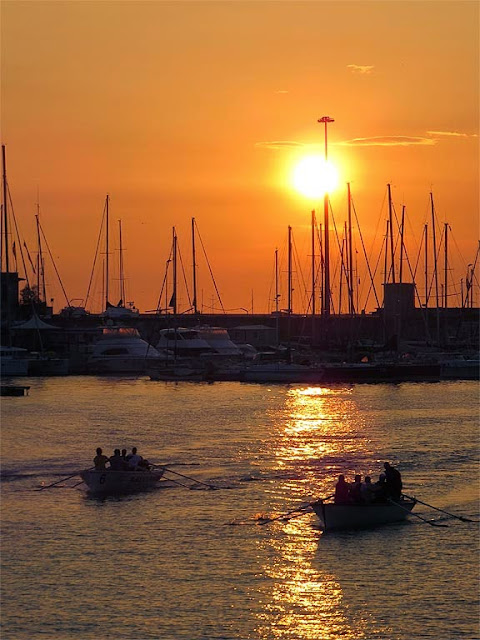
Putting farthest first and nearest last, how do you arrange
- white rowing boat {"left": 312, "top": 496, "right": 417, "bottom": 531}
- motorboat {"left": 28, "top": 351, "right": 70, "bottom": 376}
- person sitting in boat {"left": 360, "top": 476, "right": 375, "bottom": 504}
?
motorboat {"left": 28, "top": 351, "right": 70, "bottom": 376} < person sitting in boat {"left": 360, "top": 476, "right": 375, "bottom": 504} < white rowing boat {"left": 312, "top": 496, "right": 417, "bottom": 531}

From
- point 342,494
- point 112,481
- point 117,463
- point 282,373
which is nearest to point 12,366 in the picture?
point 282,373

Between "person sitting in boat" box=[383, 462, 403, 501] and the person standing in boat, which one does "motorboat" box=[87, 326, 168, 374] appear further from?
the person standing in boat

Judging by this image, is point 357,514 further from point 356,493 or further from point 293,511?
point 293,511

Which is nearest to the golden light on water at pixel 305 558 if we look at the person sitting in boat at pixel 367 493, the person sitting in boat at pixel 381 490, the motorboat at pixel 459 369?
the person sitting in boat at pixel 367 493

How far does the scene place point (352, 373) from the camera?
10938cm

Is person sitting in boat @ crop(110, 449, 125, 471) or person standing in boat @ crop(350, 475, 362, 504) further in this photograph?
person sitting in boat @ crop(110, 449, 125, 471)

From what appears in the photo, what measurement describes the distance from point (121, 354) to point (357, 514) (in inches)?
3469

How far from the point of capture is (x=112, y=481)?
4803cm

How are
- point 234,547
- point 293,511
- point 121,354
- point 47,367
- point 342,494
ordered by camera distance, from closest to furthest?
1. point 234,547
2. point 342,494
3. point 293,511
4. point 47,367
5. point 121,354

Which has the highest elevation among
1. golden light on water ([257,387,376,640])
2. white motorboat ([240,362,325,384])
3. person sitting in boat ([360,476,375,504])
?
white motorboat ([240,362,325,384])

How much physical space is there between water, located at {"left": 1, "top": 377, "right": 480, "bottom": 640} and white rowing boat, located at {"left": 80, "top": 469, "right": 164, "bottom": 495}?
0.89m

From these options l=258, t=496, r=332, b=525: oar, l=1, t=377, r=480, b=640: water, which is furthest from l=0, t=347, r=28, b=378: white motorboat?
l=258, t=496, r=332, b=525: oar

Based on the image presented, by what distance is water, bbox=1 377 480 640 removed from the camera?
3162cm

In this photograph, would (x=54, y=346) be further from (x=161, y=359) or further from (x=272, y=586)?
(x=272, y=586)
